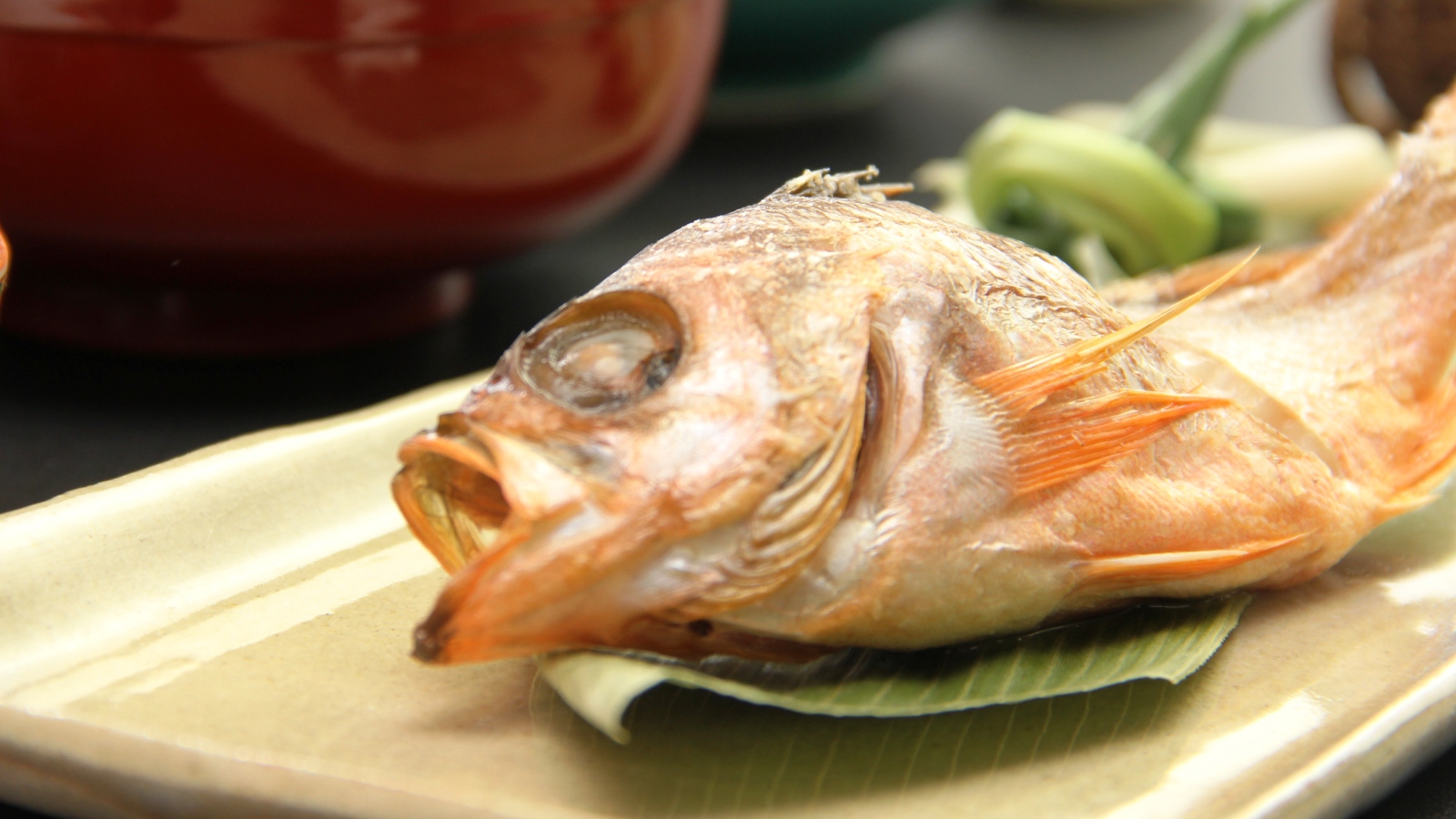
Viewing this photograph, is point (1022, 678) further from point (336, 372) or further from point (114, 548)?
point (336, 372)

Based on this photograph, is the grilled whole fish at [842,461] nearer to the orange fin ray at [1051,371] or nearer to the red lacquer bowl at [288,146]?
the orange fin ray at [1051,371]

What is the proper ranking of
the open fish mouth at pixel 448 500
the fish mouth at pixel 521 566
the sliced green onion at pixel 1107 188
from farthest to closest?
the sliced green onion at pixel 1107 188
the open fish mouth at pixel 448 500
the fish mouth at pixel 521 566

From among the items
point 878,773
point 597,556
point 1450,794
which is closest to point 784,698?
point 878,773

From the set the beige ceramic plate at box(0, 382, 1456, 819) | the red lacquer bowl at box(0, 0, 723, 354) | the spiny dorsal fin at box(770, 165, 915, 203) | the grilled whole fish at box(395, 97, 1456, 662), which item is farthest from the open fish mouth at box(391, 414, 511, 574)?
the red lacquer bowl at box(0, 0, 723, 354)

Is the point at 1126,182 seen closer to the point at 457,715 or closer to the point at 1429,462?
the point at 1429,462

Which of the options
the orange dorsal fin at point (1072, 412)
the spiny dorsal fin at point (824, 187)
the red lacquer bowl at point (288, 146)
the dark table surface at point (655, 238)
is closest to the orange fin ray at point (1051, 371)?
the orange dorsal fin at point (1072, 412)
